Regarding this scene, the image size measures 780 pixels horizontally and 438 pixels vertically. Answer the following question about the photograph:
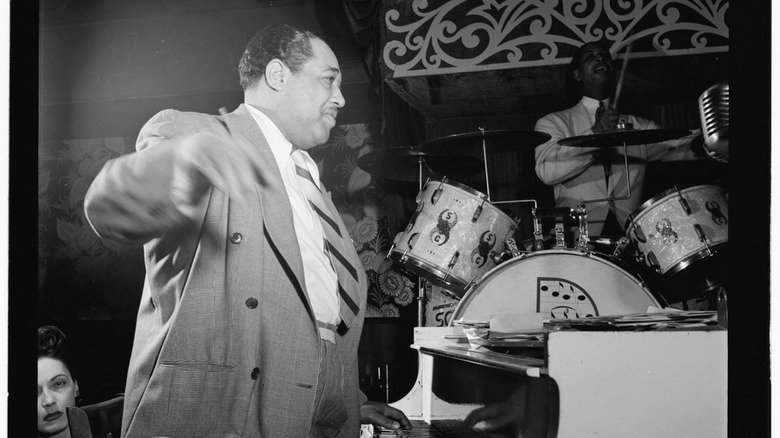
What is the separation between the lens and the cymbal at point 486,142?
2.13 metres

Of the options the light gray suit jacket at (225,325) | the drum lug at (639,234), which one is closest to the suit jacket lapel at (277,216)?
the light gray suit jacket at (225,325)

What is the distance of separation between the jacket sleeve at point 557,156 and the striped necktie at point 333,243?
58cm

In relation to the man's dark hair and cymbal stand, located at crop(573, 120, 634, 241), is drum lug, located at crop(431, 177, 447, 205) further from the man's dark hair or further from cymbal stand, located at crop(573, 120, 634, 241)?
the man's dark hair

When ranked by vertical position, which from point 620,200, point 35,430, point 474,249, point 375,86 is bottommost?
point 35,430

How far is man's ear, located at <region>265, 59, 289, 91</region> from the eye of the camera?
2.23 meters


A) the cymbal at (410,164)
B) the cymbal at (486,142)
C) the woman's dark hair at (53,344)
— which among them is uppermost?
the cymbal at (486,142)

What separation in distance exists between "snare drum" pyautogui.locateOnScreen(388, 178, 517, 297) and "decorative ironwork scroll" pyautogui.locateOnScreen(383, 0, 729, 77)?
383 mm

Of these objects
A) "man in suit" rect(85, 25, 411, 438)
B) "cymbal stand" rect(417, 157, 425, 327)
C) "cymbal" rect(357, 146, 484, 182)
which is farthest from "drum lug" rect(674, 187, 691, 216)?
"man in suit" rect(85, 25, 411, 438)

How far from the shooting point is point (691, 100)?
215 centimetres

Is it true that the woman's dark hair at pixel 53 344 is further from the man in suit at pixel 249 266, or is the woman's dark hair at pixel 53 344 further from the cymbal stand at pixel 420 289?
the cymbal stand at pixel 420 289

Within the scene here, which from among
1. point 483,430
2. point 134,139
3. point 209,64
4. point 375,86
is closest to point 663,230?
point 483,430

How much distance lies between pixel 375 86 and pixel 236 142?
1.38 ft

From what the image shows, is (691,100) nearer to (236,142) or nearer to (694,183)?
(694,183)

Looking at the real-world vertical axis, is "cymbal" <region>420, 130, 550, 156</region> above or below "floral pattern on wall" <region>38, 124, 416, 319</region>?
above
